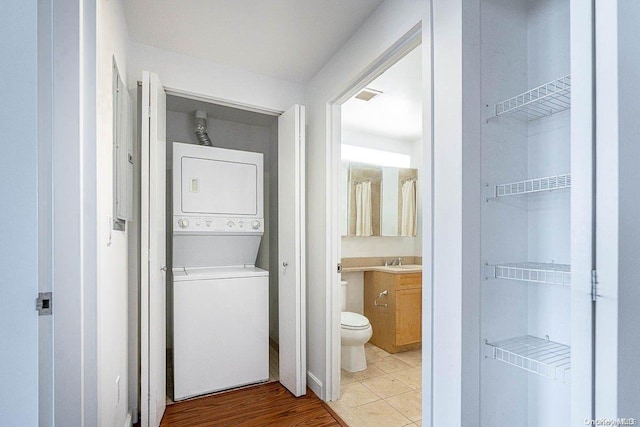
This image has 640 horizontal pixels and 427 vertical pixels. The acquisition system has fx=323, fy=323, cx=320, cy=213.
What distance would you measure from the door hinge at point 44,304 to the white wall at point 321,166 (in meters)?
1.63

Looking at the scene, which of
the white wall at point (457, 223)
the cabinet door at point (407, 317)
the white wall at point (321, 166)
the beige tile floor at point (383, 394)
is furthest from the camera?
the cabinet door at point (407, 317)

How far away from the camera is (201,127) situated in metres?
3.05

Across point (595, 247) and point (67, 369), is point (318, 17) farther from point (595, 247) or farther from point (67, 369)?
point (67, 369)

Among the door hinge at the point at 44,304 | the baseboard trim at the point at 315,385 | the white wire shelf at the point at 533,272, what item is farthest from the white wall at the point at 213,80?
the baseboard trim at the point at 315,385

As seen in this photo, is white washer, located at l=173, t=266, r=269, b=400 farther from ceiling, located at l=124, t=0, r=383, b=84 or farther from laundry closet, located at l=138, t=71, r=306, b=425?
ceiling, located at l=124, t=0, r=383, b=84

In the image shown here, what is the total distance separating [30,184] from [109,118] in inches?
34.5

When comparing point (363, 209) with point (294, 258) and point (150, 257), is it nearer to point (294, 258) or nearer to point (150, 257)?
point (294, 258)

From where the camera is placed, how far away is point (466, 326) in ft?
4.04

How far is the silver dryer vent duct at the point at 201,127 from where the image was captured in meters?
3.05

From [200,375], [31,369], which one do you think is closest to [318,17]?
[31,369]

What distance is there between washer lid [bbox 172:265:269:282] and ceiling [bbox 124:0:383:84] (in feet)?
5.14

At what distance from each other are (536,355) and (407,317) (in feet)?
6.97

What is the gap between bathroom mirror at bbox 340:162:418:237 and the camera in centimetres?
363

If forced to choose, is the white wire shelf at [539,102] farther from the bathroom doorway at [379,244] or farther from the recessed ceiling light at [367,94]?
the recessed ceiling light at [367,94]
